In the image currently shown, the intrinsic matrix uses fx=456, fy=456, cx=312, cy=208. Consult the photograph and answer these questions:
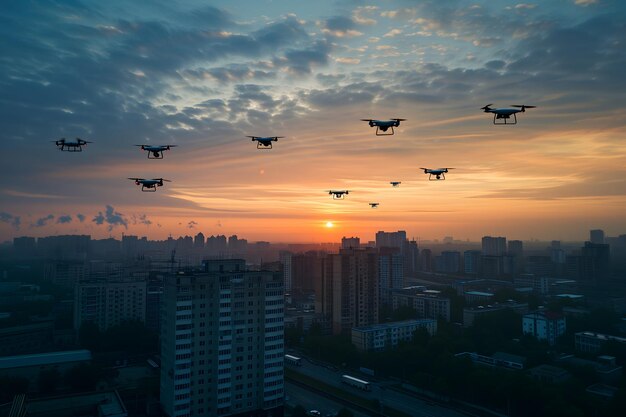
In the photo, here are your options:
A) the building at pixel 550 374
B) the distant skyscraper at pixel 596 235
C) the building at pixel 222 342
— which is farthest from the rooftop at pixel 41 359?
the distant skyscraper at pixel 596 235

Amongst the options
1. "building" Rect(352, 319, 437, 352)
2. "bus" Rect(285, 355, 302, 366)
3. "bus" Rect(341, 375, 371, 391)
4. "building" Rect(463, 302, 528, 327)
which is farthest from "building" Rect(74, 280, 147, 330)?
"building" Rect(463, 302, 528, 327)

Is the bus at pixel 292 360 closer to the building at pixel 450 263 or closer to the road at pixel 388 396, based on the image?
the road at pixel 388 396

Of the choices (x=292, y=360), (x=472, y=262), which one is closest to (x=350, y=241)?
(x=472, y=262)

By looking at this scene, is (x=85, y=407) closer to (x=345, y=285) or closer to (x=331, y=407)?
(x=331, y=407)

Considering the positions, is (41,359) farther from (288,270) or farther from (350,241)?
(350,241)

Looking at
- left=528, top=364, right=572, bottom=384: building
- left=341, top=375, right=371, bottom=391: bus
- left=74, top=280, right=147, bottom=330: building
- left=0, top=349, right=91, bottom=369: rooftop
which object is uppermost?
left=74, top=280, right=147, bottom=330: building

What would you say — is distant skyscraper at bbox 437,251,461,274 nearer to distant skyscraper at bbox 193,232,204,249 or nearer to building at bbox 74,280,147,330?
distant skyscraper at bbox 193,232,204,249

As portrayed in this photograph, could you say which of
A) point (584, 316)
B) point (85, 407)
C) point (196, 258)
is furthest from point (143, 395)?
point (196, 258)
